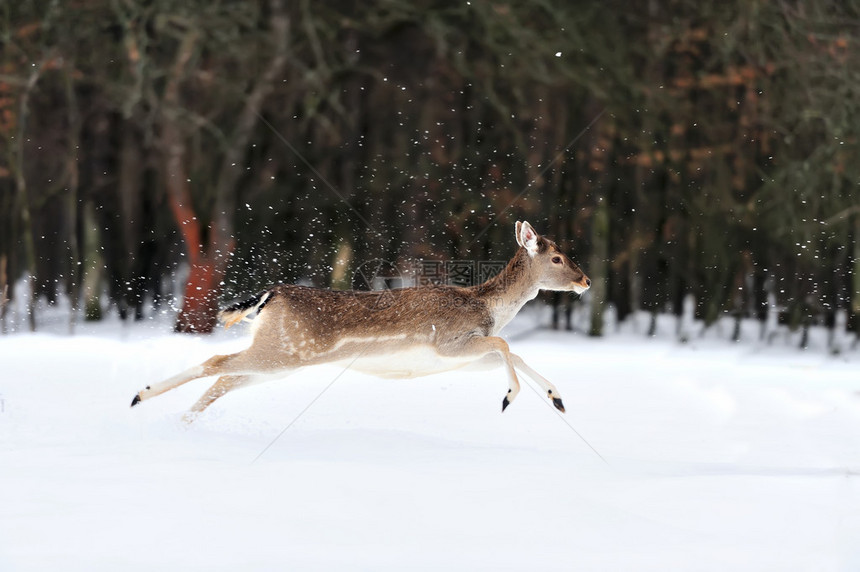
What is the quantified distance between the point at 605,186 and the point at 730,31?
260 cm

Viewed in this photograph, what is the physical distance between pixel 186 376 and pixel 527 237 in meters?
2.64

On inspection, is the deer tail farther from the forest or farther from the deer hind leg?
the forest

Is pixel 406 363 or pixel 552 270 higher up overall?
pixel 552 270

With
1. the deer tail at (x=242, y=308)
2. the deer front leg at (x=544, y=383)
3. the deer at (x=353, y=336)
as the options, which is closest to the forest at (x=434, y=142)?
the deer at (x=353, y=336)

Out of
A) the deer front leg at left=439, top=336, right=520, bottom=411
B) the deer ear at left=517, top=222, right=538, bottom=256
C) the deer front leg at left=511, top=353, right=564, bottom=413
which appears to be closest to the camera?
the deer front leg at left=511, top=353, right=564, bottom=413

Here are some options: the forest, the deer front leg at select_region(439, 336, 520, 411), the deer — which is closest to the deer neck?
the deer

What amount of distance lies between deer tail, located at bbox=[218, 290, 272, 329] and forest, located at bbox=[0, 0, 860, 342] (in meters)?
5.26

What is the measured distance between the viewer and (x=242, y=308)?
7203mm

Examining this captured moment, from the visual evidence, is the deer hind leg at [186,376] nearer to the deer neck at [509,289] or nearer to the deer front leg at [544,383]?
the deer neck at [509,289]

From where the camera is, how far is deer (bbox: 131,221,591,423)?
23.3 ft

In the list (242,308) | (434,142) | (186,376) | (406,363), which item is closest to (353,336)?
(406,363)

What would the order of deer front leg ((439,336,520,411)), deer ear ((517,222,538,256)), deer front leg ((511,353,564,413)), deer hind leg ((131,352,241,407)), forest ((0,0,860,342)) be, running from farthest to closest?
forest ((0,0,860,342))
deer ear ((517,222,538,256))
deer hind leg ((131,352,241,407))
deer front leg ((439,336,520,411))
deer front leg ((511,353,564,413))

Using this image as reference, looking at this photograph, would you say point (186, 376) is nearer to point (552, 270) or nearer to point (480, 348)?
point (480, 348)

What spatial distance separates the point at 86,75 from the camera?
1320 cm
